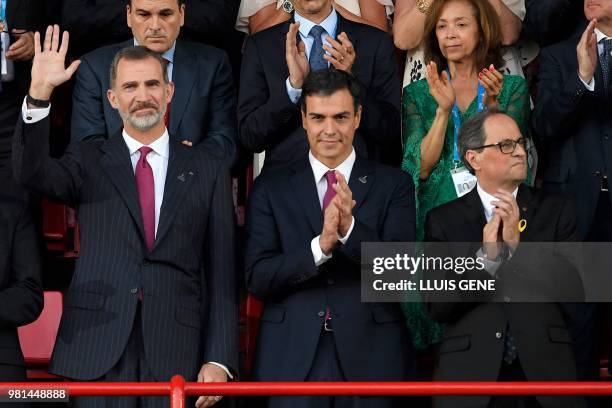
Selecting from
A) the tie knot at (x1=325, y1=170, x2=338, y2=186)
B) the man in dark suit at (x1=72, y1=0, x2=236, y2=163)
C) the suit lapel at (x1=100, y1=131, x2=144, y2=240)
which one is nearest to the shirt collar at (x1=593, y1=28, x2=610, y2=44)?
the tie knot at (x1=325, y1=170, x2=338, y2=186)

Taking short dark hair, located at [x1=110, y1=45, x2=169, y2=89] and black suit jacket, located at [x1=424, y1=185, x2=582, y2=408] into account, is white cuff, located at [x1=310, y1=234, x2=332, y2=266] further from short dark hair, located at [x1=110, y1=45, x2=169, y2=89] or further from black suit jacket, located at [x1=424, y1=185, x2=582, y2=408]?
short dark hair, located at [x1=110, y1=45, x2=169, y2=89]

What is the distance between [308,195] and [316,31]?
0.93 metres

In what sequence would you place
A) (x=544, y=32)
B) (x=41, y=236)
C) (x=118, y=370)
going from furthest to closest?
(x=544, y=32) → (x=41, y=236) → (x=118, y=370)

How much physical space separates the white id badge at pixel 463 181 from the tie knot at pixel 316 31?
838 millimetres

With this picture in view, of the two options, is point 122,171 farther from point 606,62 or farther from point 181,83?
point 606,62

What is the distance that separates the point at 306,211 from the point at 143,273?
672 mm

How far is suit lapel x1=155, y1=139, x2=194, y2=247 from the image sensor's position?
17.6ft

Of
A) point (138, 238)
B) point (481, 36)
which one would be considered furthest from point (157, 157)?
point (481, 36)

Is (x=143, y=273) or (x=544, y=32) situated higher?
(x=544, y=32)

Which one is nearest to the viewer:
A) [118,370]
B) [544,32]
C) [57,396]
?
[57,396]

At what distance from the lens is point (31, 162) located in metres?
5.22

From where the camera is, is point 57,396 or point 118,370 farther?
point 118,370

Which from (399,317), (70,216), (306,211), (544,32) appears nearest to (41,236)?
(70,216)

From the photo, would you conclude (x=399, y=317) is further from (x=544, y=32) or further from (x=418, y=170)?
(x=544, y=32)
